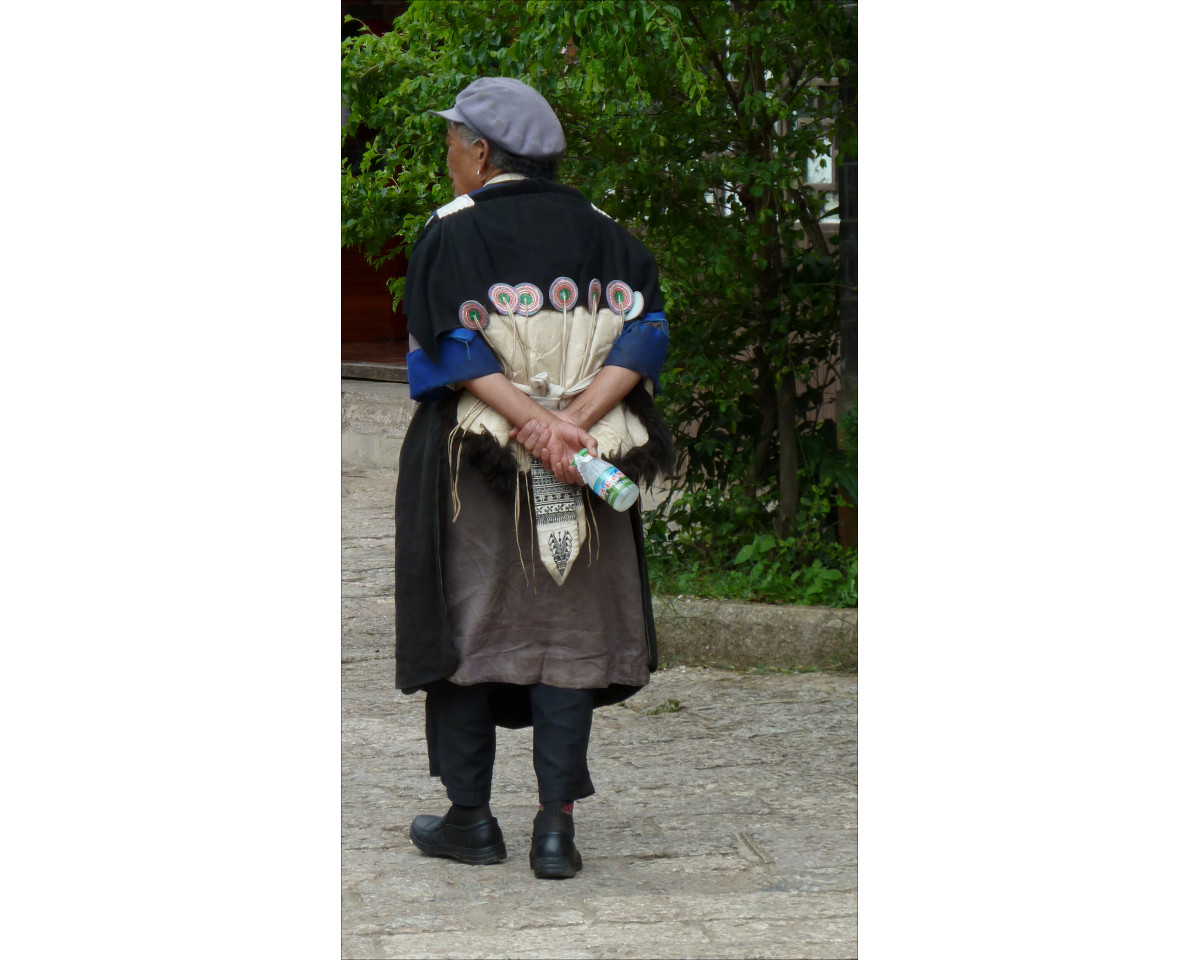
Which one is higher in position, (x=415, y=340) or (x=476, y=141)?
(x=476, y=141)

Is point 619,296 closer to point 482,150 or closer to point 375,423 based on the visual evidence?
point 482,150

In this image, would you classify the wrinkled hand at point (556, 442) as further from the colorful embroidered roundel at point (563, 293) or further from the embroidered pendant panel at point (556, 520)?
the colorful embroidered roundel at point (563, 293)

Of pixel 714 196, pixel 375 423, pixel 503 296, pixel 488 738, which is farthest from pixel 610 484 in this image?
pixel 375 423

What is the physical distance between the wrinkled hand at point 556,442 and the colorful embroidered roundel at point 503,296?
0.24m

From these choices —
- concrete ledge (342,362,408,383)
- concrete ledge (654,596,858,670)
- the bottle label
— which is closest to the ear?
the bottle label

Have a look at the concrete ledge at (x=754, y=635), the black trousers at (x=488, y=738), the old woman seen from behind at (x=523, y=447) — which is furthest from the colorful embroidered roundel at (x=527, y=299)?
the concrete ledge at (x=754, y=635)

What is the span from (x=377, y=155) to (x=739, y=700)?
238cm

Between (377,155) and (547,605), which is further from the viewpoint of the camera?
(377,155)

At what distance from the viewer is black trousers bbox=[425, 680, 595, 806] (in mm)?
3268

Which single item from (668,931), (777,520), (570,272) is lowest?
(668,931)

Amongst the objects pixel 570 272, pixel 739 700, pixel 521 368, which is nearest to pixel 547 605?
pixel 521 368

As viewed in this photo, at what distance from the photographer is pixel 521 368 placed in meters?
3.17

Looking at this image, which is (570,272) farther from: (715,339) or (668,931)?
(715,339)

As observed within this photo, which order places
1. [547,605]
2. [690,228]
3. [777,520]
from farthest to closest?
[777,520] → [690,228] → [547,605]
